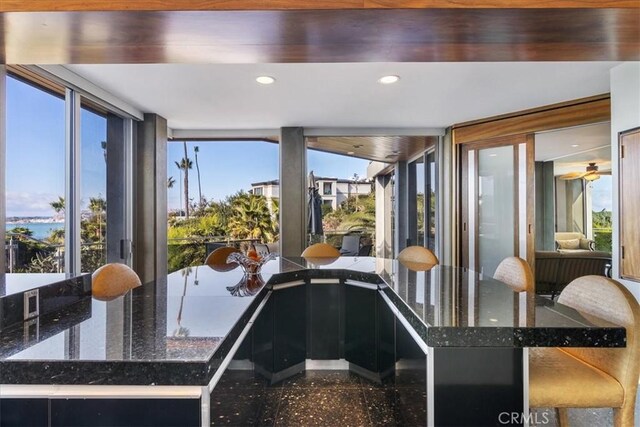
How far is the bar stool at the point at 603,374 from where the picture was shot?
1.23m

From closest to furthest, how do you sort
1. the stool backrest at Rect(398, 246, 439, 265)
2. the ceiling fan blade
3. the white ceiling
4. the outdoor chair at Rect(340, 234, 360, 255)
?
the stool backrest at Rect(398, 246, 439, 265)
the white ceiling
the outdoor chair at Rect(340, 234, 360, 255)
the ceiling fan blade

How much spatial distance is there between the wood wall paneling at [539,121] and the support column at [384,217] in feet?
8.28

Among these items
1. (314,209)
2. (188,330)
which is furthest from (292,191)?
(188,330)

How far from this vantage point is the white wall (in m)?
2.65

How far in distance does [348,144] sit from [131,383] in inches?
198

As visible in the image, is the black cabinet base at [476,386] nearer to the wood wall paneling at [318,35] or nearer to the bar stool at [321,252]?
the wood wall paneling at [318,35]

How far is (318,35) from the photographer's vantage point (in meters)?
1.63

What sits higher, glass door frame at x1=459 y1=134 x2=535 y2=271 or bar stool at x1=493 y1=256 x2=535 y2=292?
glass door frame at x1=459 y1=134 x2=535 y2=271

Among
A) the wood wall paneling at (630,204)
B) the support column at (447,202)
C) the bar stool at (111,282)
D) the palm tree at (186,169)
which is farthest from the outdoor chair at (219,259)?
the support column at (447,202)

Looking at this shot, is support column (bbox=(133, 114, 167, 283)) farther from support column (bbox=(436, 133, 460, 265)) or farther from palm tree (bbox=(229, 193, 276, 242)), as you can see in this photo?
support column (bbox=(436, 133, 460, 265))

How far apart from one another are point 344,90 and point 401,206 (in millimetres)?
3993

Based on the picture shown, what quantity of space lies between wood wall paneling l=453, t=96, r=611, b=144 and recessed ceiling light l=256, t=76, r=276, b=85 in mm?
2832

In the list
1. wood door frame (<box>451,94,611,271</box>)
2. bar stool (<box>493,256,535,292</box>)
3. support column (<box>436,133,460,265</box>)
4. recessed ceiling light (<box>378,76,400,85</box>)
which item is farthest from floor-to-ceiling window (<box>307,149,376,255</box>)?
bar stool (<box>493,256,535,292</box>)

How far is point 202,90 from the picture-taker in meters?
3.37
